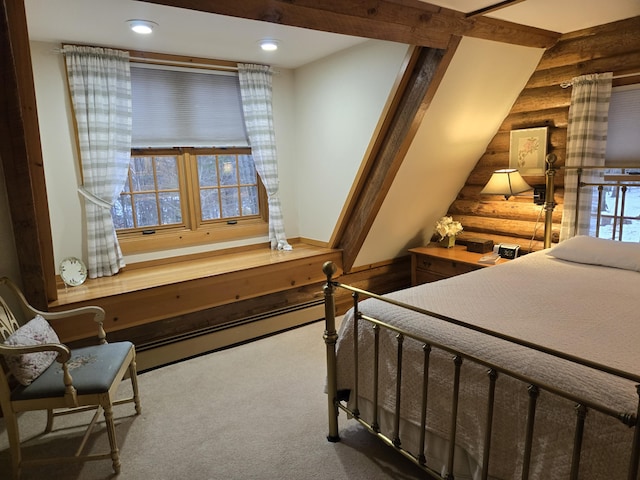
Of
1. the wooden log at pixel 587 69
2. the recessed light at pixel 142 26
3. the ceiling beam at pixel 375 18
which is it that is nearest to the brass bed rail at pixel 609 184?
the wooden log at pixel 587 69

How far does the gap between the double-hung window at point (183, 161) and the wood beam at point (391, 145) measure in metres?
0.98

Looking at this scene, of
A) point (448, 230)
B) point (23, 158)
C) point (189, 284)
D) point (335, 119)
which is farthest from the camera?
point (448, 230)

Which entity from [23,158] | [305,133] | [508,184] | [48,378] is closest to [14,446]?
[48,378]

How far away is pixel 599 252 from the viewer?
2.74m

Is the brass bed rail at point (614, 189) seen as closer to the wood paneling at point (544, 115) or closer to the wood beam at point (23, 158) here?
the wood paneling at point (544, 115)

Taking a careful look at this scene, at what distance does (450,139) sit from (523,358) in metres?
2.33

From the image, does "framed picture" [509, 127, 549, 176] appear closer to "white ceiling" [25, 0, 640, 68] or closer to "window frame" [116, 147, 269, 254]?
"white ceiling" [25, 0, 640, 68]

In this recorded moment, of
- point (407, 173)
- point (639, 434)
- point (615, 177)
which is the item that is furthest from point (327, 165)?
point (639, 434)

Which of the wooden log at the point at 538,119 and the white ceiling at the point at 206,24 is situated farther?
the wooden log at the point at 538,119

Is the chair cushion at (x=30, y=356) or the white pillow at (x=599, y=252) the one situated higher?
the white pillow at (x=599, y=252)

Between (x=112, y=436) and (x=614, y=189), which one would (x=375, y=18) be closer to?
(x=614, y=189)

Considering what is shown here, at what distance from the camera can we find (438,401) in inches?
66.6

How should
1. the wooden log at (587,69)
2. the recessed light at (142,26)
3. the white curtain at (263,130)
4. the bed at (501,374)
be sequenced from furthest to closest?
1. the white curtain at (263,130)
2. the wooden log at (587,69)
3. the recessed light at (142,26)
4. the bed at (501,374)

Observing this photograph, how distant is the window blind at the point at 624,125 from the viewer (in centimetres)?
295
